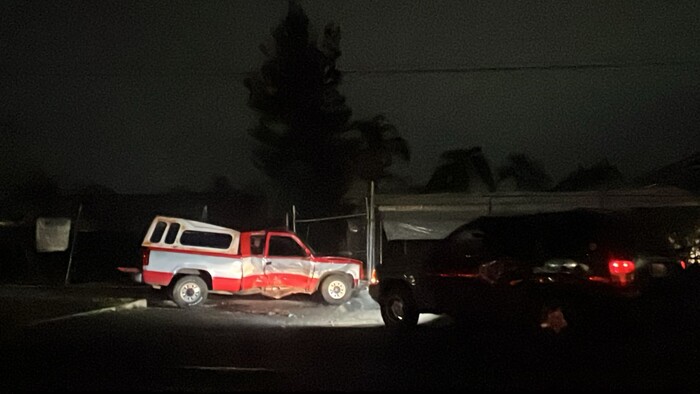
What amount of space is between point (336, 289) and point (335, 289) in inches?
1.1

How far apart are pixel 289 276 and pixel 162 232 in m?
2.93

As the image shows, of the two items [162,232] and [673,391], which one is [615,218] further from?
[162,232]

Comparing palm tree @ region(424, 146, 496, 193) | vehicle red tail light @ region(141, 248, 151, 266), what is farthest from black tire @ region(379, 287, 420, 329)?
palm tree @ region(424, 146, 496, 193)

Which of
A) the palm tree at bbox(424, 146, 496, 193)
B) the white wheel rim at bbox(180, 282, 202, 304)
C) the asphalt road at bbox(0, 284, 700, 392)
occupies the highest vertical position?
the palm tree at bbox(424, 146, 496, 193)

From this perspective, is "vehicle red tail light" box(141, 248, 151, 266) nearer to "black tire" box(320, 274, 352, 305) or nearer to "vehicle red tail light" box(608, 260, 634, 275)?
"black tire" box(320, 274, 352, 305)

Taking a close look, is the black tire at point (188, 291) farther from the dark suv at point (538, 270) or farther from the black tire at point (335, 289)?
the dark suv at point (538, 270)

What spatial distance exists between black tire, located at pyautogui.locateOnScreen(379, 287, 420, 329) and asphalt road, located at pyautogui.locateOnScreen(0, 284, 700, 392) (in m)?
0.29

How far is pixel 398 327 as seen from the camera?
13.4 metres

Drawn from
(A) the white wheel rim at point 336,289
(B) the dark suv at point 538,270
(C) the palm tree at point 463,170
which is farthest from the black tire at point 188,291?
(C) the palm tree at point 463,170

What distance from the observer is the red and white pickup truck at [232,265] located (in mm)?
16516

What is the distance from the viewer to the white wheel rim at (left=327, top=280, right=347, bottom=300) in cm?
1766

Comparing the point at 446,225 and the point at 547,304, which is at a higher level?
the point at 446,225

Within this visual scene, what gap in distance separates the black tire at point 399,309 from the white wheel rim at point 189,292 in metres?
4.96

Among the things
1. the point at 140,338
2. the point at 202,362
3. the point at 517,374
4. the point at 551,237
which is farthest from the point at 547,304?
the point at 140,338
